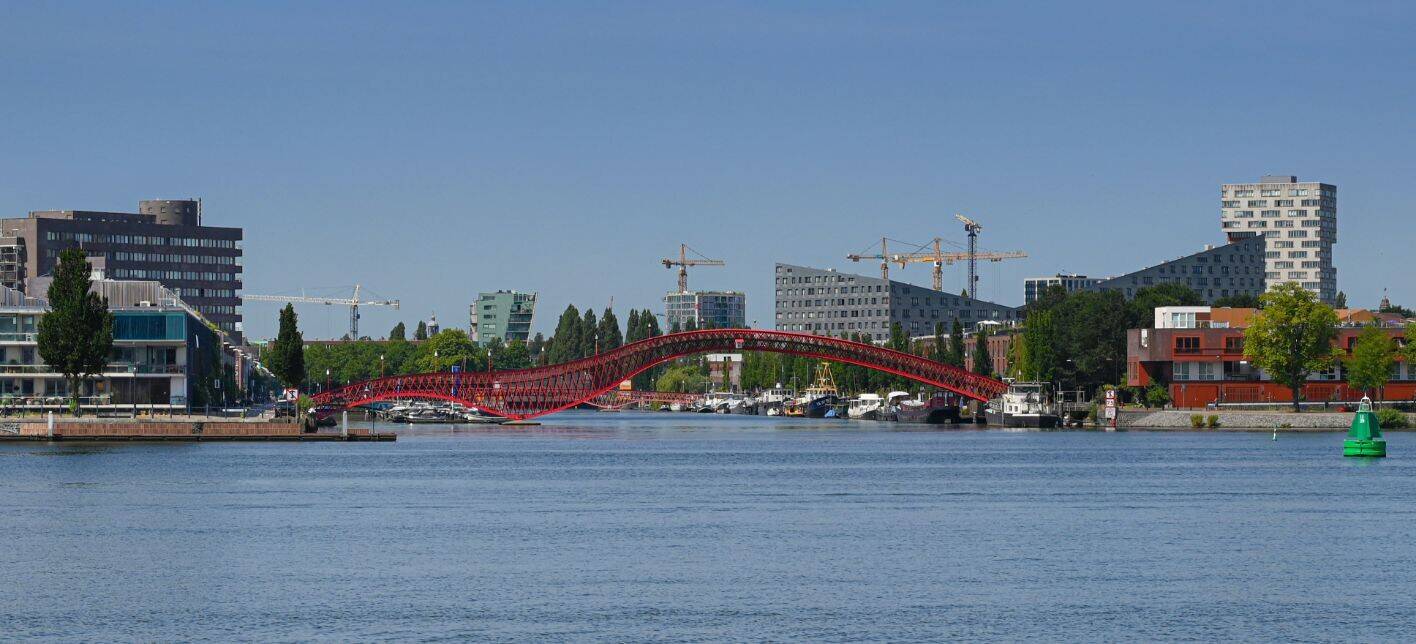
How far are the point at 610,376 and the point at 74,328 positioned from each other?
50628 millimetres

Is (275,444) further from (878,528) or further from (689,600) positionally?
(689,600)

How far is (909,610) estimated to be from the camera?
35.6 metres

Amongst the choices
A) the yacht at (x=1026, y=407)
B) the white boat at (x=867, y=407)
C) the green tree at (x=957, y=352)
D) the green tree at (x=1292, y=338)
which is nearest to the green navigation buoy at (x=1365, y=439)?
the green tree at (x=1292, y=338)

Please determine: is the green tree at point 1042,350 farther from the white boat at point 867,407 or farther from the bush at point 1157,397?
the white boat at point 867,407

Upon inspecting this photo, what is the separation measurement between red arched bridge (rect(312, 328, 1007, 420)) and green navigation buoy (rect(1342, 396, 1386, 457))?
59.7 metres

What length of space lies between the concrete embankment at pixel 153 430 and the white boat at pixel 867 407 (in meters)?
79.1

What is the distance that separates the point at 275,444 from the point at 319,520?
51691mm

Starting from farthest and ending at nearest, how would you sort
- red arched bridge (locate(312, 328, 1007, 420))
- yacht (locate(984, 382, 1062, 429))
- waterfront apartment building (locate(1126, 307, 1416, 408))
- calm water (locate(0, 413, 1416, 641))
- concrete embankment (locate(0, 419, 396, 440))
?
red arched bridge (locate(312, 328, 1007, 420)) < yacht (locate(984, 382, 1062, 429)) < waterfront apartment building (locate(1126, 307, 1416, 408)) < concrete embankment (locate(0, 419, 396, 440)) < calm water (locate(0, 413, 1416, 641))

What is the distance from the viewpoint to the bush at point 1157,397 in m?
124

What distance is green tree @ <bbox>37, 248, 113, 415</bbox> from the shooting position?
3959 inches

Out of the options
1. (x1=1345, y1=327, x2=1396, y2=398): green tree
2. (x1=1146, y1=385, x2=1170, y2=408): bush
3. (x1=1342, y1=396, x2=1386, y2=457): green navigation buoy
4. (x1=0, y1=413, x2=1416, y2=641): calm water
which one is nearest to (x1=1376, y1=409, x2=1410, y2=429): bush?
(x1=1345, y1=327, x2=1396, y2=398): green tree

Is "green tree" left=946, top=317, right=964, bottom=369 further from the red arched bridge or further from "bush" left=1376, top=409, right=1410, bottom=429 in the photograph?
"bush" left=1376, top=409, right=1410, bottom=429

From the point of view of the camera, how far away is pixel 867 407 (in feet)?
595

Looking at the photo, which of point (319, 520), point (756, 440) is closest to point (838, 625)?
point (319, 520)
